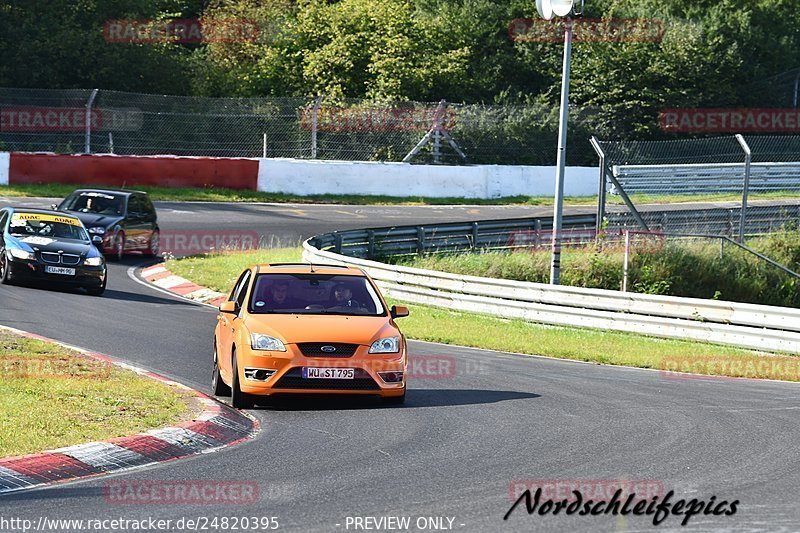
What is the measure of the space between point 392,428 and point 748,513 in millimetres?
3833

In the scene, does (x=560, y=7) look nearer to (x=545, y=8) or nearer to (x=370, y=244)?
(x=545, y=8)

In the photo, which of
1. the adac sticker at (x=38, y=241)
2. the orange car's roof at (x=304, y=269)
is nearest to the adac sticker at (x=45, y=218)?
the adac sticker at (x=38, y=241)

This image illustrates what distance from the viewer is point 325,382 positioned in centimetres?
1173

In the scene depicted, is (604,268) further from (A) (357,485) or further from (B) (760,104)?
(B) (760,104)

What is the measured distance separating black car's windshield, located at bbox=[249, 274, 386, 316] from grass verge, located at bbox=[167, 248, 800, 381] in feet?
16.5

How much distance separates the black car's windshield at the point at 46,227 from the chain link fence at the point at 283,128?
16120 mm

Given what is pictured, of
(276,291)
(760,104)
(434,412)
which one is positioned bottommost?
(434,412)

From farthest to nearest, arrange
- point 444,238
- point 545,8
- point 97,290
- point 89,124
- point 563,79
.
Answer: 1. point 89,124
2. point 444,238
3. point 97,290
4. point 563,79
5. point 545,8

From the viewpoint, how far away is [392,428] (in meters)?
10.7

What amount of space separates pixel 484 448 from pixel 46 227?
14726 millimetres

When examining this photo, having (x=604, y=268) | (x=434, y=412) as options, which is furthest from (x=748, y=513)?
(x=604, y=268)

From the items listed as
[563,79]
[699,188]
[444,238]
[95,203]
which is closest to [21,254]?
[95,203]

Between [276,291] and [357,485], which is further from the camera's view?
[276,291]

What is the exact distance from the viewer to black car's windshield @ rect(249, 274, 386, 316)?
12.6 m
